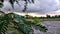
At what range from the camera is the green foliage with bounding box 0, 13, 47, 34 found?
74 centimetres

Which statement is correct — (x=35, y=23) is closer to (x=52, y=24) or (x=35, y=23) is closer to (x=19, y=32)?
(x=19, y=32)

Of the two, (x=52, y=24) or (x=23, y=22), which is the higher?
(x=23, y=22)

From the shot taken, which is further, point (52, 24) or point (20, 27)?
point (52, 24)

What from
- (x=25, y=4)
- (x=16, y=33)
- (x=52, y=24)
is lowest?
(x=52, y=24)

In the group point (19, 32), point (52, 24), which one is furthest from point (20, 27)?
point (52, 24)

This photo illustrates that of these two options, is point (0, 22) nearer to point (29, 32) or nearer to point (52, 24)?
point (29, 32)

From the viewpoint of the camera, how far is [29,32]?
0.75 m

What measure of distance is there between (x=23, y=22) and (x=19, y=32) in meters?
0.04

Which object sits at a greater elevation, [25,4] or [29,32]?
[25,4]

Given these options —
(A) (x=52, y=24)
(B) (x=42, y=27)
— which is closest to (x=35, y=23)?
(B) (x=42, y=27)

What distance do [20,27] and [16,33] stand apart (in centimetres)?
4

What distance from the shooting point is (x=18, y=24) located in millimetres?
777

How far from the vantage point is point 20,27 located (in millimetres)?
754

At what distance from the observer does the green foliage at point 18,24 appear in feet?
2.44
